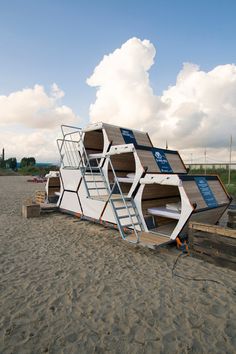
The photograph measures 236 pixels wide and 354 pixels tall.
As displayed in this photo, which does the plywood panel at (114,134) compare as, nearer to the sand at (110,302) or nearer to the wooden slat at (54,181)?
the sand at (110,302)

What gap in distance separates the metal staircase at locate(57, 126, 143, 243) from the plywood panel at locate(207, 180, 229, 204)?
8.66 ft

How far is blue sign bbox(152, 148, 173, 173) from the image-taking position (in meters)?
7.80

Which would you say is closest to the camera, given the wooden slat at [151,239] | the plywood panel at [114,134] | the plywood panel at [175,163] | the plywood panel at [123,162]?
the wooden slat at [151,239]

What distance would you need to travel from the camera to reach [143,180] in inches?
258

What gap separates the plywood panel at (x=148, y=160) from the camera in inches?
278

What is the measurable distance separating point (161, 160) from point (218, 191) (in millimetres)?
2140

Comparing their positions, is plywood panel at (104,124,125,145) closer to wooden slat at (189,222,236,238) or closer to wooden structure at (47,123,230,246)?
wooden structure at (47,123,230,246)

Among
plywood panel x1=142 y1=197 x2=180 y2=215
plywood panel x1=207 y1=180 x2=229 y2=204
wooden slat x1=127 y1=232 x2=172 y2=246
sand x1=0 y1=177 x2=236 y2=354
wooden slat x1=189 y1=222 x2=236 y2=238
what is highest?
plywood panel x1=207 y1=180 x2=229 y2=204

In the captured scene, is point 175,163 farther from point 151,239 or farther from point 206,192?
point 151,239

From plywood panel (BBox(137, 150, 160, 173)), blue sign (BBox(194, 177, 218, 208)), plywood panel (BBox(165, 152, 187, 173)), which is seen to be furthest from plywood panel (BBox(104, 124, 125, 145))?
blue sign (BBox(194, 177, 218, 208))

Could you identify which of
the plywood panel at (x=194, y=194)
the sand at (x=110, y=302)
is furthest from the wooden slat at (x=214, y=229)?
the sand at (x=110, y=302)

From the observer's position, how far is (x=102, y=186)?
848 cm

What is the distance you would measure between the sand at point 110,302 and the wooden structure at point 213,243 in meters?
0.19

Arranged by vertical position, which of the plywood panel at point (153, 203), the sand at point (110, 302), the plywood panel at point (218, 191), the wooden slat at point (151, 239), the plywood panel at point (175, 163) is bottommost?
the sand at point (110, 302)
